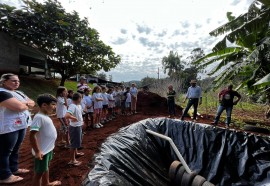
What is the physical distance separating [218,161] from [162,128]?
1335mm

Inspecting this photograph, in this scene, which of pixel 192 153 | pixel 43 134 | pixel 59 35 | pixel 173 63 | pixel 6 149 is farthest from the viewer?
pixel 173 63

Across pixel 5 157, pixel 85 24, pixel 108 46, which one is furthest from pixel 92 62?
pixel 5 157

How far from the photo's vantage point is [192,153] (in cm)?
424

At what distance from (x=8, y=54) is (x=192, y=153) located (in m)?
15.9

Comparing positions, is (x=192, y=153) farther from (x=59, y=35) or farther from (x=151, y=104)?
(x=59, y=35)

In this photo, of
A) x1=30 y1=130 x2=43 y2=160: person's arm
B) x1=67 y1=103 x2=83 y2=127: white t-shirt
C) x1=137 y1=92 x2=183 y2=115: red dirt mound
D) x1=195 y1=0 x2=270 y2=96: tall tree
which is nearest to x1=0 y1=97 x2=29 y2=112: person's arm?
x1=30 y1=130 x2=43 y2=160: person's arm

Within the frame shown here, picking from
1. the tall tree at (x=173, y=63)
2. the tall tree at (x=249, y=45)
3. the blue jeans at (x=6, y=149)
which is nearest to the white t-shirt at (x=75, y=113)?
the blue jeans at (x=6, y=149)

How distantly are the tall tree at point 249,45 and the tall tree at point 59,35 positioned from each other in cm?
1058

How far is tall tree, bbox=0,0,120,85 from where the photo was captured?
13625 millimetres

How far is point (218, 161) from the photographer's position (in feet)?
12.8

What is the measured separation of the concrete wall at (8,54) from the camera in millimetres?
14680

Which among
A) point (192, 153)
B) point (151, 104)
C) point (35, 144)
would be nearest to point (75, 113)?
point (35, 144)

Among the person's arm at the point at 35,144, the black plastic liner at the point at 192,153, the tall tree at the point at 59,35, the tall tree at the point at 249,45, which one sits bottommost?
the black plastic liner at the point at 192,153

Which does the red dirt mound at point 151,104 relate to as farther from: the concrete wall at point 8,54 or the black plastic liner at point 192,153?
the concrete wall at point 8,54
